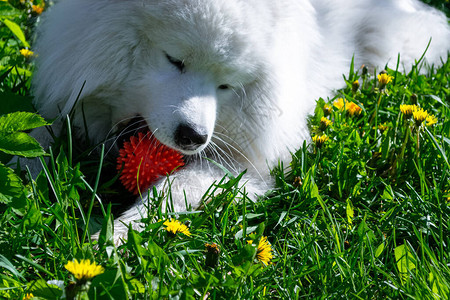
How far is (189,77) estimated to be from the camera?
6.54 ft

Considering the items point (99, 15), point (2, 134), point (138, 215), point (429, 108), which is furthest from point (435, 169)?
point (2, 134)

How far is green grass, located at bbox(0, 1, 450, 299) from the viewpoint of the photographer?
4.57ft

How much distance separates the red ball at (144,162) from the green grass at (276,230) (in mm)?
101

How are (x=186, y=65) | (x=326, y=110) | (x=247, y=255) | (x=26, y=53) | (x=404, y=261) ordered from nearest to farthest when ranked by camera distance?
(x=247, y=255) → (x=404, y=261) → (x=186, y=65) → (x=326, y=110) → (x=26, y=53)

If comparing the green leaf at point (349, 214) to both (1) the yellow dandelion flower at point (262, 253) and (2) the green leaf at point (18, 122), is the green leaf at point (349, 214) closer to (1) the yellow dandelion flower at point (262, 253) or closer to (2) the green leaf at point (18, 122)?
(1) the yellow dandelion flower at point (262, 253)

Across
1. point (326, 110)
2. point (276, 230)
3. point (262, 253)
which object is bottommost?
point (276, 230)

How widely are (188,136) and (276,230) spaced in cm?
44

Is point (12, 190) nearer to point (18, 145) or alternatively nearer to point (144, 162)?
point (18, 145)

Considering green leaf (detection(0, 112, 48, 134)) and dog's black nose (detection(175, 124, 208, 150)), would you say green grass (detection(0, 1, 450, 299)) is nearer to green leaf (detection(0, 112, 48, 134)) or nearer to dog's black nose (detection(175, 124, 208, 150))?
green leaf (detection(0, 112, 48, 134))

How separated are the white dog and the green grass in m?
0.14

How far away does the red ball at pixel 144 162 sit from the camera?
194 cm

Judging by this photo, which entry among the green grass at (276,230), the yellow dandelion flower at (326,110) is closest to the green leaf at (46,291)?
the green grass at (276,230)

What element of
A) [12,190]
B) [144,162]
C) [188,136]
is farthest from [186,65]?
[12,190]

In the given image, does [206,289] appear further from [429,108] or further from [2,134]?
[429,108]
